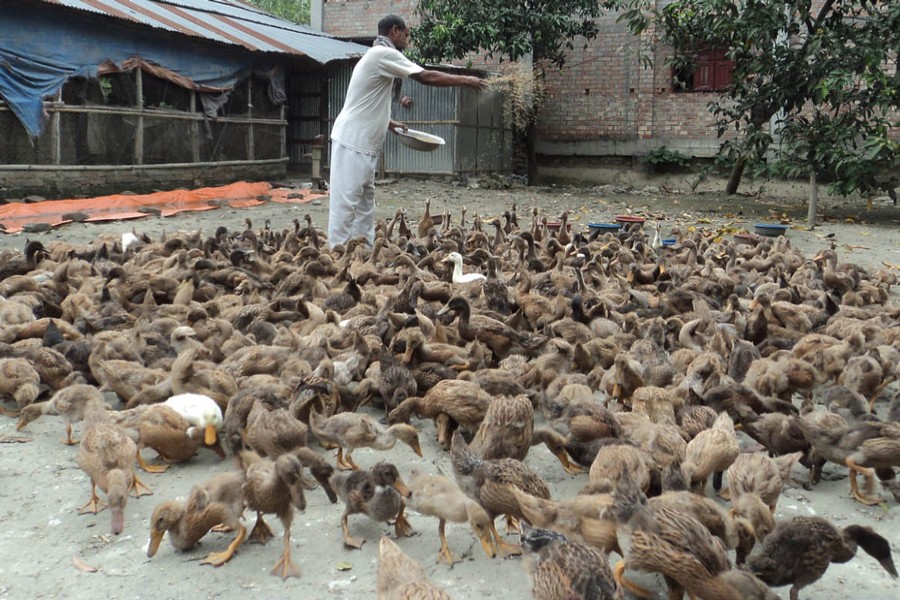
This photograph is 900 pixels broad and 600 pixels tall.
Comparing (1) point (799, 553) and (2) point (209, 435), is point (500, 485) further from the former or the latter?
(2) point (209, 435)

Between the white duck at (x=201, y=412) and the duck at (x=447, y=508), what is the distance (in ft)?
4.46

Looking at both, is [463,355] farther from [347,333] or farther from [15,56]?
[15,56]

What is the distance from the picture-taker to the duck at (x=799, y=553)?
3.19 m

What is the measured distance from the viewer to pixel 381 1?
23.8 meters

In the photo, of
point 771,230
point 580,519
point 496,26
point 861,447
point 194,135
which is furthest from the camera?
point 496,26

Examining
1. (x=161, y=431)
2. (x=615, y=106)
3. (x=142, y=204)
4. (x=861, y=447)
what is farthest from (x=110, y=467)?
(x=615, y=106)

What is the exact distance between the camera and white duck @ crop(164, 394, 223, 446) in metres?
4.53

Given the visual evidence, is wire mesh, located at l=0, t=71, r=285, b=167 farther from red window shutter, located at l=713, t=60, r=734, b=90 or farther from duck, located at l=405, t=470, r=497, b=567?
duck, located at l=405, t=470, r=497, b=567

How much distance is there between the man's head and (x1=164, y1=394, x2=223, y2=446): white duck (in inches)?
239

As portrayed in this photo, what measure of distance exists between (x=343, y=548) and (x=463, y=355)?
2.22m

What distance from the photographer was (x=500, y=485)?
364 centimetres

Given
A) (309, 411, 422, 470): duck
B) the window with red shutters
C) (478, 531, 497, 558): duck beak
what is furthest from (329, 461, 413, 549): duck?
the window with red shutters

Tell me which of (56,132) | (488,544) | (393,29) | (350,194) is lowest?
(488,544)

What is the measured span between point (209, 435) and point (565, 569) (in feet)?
7.77
